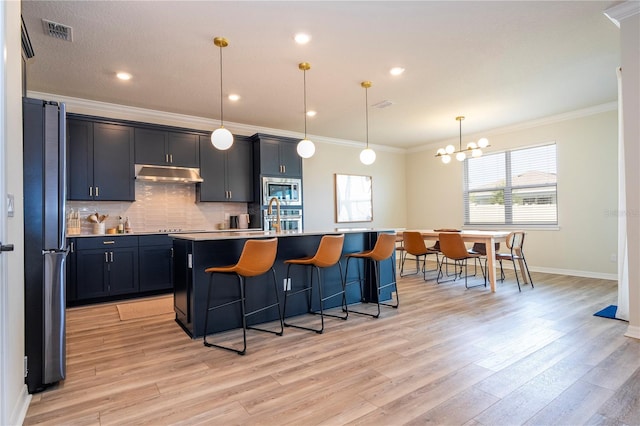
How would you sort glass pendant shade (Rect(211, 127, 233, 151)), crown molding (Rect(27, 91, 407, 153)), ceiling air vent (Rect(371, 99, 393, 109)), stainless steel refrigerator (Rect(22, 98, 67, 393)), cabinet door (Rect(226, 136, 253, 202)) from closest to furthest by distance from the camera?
stainless steel refrigerator (Rect(22, 98, 67, 393)) → glass pendant shade (Rect(211, 127, 233, 151)) → crown molding (Rect(27, 91, 407, 153)) → ceiling air vent (Rect(371, 99, 393, 109)) → cabinet door (Rect(226, 136, 253, 202))

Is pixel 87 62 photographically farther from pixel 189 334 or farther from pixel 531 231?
pixel 531 231

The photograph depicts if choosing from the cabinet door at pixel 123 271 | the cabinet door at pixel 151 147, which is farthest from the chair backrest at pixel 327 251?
the cabinet door at pixel 151 147

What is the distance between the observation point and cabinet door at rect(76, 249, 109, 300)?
4.27 meters

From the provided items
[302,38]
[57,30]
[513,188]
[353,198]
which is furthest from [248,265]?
[513,188]

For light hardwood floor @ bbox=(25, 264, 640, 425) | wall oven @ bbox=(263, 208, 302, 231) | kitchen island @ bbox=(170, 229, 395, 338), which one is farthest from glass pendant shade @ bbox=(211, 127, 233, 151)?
wall oven @ bbox=(263, 208, 302, 231)

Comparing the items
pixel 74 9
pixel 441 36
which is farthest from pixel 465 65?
pixel 74 9

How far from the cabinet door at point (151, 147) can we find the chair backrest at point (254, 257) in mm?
3054

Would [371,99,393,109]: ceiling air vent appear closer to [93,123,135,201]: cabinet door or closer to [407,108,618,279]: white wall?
[407,108,618,279]: white wall

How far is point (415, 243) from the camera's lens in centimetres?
555

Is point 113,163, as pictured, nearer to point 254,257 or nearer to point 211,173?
point 211,173

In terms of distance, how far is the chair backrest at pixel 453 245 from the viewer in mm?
4945

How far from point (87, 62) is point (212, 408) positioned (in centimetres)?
362

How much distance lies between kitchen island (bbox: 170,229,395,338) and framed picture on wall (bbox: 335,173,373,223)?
333 centimetres

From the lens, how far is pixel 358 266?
4172mm
